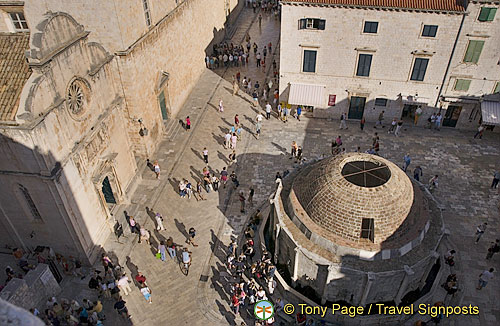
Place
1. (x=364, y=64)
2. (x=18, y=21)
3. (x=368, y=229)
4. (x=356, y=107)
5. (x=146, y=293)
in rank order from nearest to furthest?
1. (x=368, y=229)
2. (x=146, y=293)
3. (x=18, y=21)
4. (x=364, y=64)
5. (x=356, y=107)

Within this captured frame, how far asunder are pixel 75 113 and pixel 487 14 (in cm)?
2853

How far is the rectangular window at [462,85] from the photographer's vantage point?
30.8 meters

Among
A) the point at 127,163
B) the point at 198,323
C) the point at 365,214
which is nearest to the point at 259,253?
the point at 198,323

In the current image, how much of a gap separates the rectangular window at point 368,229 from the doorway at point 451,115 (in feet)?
64.8

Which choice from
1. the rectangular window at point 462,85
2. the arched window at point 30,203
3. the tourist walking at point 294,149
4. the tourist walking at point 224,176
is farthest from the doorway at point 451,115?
the arched window at point 30,203

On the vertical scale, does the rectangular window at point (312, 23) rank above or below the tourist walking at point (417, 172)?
above

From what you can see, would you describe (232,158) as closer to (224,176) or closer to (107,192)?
(224,176)

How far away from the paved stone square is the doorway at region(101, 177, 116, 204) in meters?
0.98

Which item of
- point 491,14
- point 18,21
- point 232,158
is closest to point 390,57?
point 491,14

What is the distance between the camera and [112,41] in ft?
83.6

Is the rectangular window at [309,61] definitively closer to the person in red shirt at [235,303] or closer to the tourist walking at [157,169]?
the tourist walking at [157,169]

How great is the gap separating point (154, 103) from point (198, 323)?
1787 cm

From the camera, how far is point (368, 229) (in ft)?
60.6
